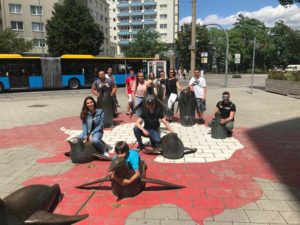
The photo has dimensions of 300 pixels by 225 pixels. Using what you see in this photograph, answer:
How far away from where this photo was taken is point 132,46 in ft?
181

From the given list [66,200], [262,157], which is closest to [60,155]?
[66,200]

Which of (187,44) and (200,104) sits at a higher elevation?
(187,44)

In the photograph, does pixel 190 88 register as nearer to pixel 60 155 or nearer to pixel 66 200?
pixel 60 155

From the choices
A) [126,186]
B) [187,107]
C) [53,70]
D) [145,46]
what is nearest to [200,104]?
[187,107]

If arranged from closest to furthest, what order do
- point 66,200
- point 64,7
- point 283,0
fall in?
point 66,200
point 283,0
point 64,7

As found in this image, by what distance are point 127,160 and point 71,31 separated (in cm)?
3898

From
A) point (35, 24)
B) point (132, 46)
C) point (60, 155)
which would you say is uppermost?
point (35, 24)

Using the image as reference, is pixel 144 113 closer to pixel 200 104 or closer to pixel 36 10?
pixel 200 104

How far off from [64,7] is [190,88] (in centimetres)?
3678

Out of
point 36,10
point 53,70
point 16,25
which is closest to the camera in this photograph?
point 53,70

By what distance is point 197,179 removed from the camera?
4.78 meters

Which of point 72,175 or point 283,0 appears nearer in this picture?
point 72,175

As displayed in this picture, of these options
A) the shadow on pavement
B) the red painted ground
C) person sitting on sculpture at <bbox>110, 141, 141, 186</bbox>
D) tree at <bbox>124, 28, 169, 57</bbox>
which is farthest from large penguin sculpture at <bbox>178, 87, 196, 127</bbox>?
tree at <bbox>124, 28, 169, 57</bbox>

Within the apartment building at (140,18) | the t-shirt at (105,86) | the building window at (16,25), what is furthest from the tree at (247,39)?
the t-shirt at (105,86)
